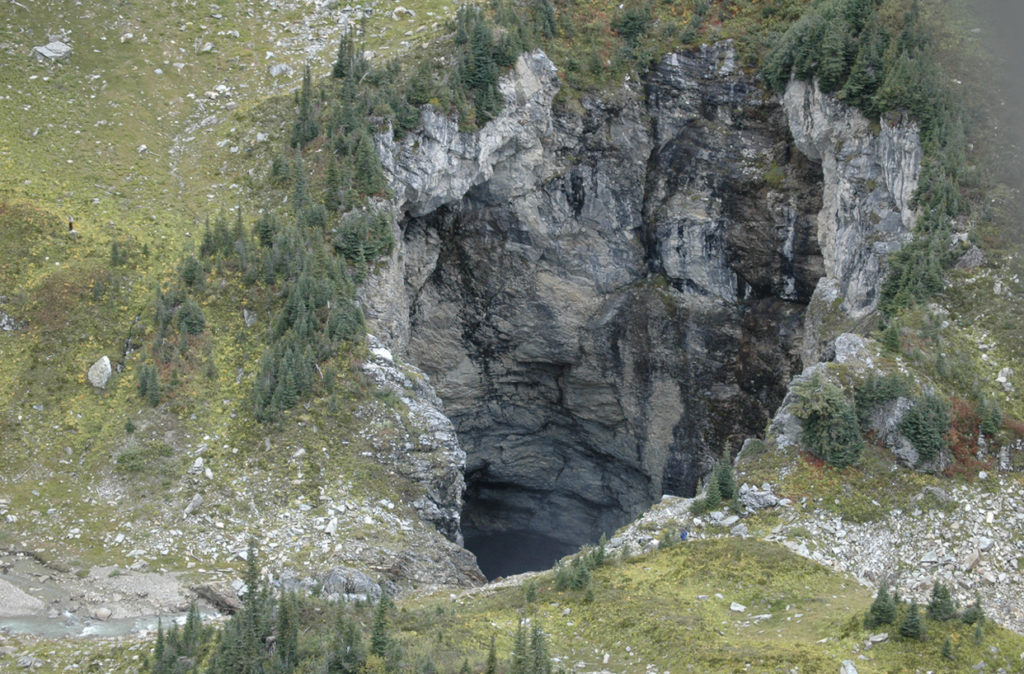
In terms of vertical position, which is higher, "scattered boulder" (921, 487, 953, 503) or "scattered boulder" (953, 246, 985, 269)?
"scattered boulder" (953, 246, 985, 269)

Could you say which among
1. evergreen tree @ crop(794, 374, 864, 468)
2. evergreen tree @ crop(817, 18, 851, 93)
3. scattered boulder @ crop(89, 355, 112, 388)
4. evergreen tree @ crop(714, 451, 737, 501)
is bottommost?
evergreen tree @ crop(714, 451, 737, 501)

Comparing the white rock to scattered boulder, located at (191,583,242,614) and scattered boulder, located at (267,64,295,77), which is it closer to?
scattered boulder, located at (267,64,295,77)

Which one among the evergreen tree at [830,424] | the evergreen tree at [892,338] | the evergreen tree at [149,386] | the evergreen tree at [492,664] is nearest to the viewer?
the evergreen tree at [492,664]

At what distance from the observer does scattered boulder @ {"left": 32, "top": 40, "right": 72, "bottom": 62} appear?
48.3 meters

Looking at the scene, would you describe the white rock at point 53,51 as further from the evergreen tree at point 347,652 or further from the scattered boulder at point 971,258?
the scattered boulder at point 971,258

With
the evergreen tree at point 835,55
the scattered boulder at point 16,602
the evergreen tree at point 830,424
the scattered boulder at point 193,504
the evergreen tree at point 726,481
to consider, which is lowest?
the scattered boulder at point 16,602

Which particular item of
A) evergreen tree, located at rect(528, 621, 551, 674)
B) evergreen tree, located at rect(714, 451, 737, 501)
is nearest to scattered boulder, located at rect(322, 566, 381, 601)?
evergreen tree, located at rect(528, 621, 551, 674)

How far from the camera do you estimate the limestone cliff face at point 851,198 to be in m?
40.3

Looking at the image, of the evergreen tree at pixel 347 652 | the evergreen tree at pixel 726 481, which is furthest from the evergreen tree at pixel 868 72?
the evergreen tree at pixel 347 652

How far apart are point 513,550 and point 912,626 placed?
4210 cm

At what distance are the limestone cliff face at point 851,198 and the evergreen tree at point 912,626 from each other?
17658 millimetres

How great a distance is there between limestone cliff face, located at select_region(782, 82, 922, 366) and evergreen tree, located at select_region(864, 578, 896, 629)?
17073 mm

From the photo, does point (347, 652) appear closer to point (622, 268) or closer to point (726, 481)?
point (726, 481)

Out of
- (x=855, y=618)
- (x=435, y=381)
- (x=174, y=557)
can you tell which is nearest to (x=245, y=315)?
(x=174, y=557)
